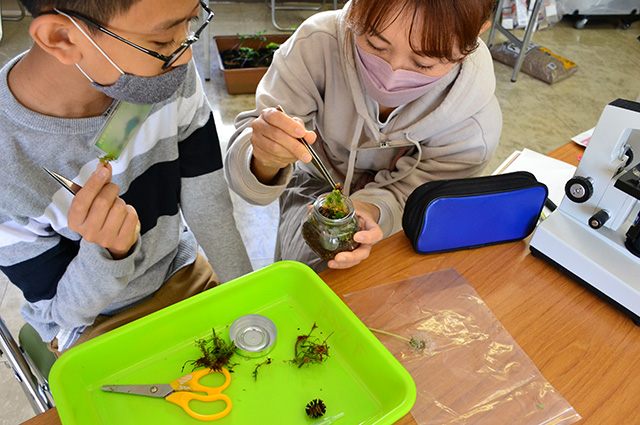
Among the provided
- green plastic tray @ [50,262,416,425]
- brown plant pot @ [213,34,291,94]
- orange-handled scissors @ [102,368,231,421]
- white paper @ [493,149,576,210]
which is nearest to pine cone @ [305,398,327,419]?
green plastic tray @ [50,262,416,425]

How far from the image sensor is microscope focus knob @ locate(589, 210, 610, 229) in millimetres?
979

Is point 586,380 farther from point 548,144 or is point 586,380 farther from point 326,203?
point 548,144

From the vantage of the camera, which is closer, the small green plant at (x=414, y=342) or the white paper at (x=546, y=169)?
the small green plant at (x=414, y=342)

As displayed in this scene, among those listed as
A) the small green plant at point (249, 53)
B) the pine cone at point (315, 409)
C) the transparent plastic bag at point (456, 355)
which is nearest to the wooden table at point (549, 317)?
the transparent plastic bag at point (456, 355)

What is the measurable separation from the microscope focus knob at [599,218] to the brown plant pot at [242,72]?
7.88 ft

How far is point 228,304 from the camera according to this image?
0.88 meters

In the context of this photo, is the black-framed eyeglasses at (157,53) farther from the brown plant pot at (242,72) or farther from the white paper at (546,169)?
the brown plant pot at (242,72)

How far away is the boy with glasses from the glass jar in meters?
0.33

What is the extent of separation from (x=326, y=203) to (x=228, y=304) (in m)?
0.26

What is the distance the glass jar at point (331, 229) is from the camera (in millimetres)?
948

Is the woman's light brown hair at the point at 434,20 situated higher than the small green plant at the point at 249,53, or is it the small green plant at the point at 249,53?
the woman's light brown hair at the point at 434,20

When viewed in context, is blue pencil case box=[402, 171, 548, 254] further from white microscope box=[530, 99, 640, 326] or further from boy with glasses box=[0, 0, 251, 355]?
boy with glasses box=[0, 0, 251, 355]

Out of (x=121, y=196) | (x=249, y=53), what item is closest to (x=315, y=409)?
(x=121, y=196)

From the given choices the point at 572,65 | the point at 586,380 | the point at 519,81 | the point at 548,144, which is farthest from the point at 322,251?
the point at 572,65
